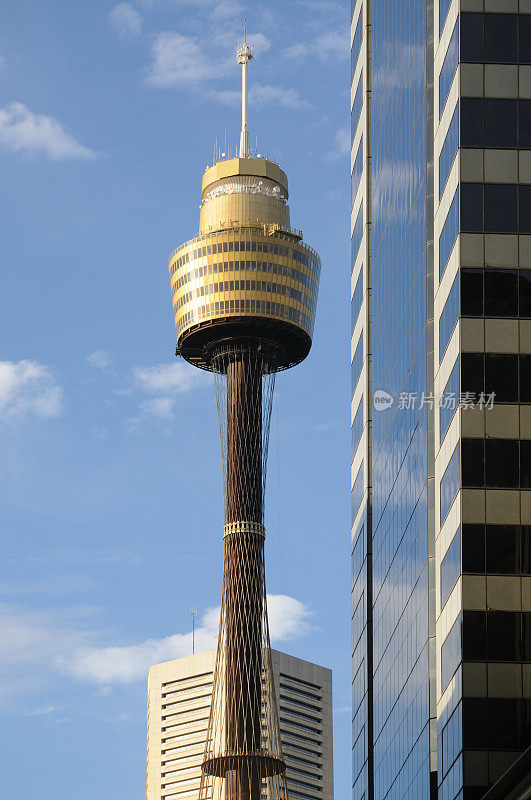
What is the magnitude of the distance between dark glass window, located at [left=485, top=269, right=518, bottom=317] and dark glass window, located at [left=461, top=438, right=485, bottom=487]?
618 cm

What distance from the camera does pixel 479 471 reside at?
75562 mm

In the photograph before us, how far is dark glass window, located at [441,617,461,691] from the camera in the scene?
7467cm

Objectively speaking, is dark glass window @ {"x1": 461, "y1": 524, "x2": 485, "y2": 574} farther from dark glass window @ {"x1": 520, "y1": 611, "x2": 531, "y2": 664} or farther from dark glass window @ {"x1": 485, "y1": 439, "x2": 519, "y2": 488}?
dark glass window @ {"x1": 520, "y1": 611, "x2": 531, "y2": 664}

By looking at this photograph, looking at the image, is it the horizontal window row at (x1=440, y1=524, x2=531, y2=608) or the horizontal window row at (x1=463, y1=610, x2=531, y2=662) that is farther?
the horizontal window row at (x1=440, y1=524, x2=531, y2=608)

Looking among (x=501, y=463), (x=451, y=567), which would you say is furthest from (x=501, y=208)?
(x=451, y=567)

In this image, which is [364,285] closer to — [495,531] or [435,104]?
[435,104]

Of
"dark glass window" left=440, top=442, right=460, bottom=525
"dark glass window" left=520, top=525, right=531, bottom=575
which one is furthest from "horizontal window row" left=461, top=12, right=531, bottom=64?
"dark glass window" left=520, top=525, right=531, bottom=575

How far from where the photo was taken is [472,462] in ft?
248

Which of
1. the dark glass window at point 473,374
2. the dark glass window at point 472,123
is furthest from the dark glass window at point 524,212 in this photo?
the dark glass window at point 473,374

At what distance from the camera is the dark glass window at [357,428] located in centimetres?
11669

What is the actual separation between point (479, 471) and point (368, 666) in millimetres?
35454

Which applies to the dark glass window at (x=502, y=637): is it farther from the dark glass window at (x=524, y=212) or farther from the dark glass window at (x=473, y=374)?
the dark glass window at (x=524, y=212)

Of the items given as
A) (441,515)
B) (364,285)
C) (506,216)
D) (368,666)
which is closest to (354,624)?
(368,666)

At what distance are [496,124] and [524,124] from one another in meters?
1.37
